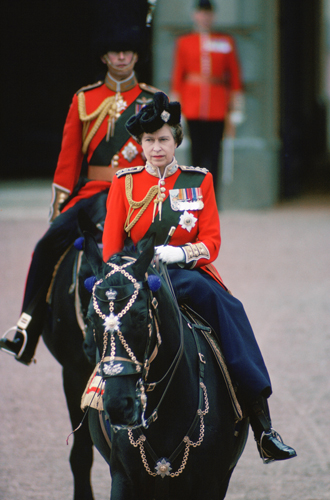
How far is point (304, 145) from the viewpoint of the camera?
13.9 meters

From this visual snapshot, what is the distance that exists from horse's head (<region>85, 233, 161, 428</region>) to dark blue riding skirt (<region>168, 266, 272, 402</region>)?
0.47 metres

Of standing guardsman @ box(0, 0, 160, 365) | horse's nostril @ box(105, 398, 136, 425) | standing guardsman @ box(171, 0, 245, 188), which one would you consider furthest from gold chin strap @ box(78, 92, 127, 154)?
standing guardsman @ box(171, 0, 245, 188)

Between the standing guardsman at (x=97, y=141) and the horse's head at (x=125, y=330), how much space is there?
4.64 feet

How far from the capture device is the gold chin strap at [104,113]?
374 centimetres

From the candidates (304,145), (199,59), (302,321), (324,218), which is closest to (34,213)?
(199,59)

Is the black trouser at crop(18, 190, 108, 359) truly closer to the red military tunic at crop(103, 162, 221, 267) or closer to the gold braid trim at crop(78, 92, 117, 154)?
the gold braid trim at crop(78, 92, 117, 154)

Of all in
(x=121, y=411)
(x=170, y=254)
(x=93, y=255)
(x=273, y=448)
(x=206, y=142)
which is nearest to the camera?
(x=121, y=411)

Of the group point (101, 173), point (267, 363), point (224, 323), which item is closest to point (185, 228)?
point (224, 323)

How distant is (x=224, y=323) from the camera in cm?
283

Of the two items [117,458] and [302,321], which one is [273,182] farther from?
[117,458]

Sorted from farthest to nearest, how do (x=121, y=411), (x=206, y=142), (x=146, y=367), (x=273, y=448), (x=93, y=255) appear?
(x=206, y=142) → (x=273, y=448) → (x=93, y=255) → (x=146, y=367) → (x=121, y=411)

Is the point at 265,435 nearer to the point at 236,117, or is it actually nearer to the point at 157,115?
the point at 157,115

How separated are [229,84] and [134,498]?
23.5 ft

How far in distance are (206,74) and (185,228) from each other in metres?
6.37
